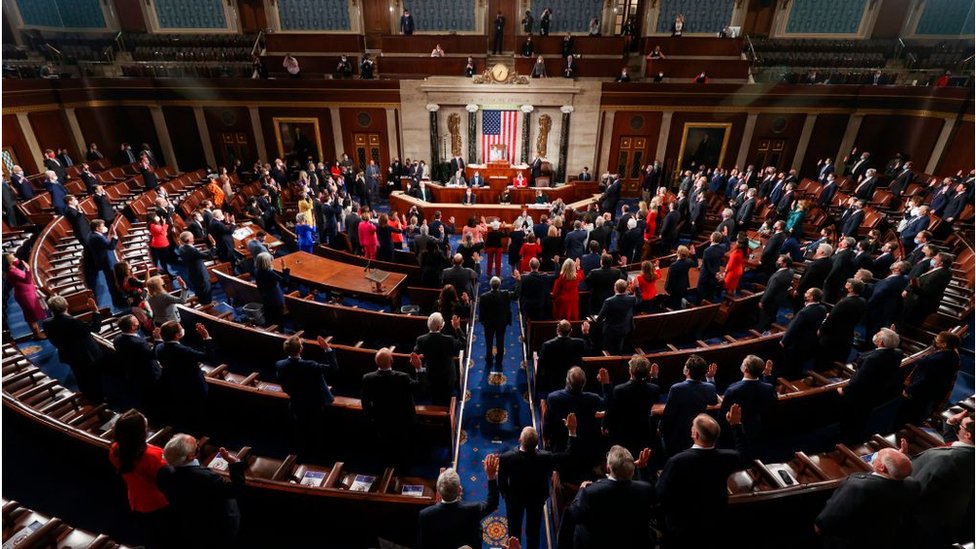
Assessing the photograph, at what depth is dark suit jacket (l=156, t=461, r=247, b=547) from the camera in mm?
2439

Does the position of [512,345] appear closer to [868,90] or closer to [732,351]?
[732,351]

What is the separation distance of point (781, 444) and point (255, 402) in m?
5.13

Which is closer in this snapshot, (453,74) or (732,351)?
(732,351)

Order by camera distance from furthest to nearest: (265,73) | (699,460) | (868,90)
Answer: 1. (265,73)
2. (868,90)
3. (699,460)

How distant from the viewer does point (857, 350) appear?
603 cm

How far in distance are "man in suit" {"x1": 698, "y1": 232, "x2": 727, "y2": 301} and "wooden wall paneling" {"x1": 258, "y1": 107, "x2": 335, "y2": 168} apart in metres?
12.9

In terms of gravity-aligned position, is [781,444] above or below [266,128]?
below

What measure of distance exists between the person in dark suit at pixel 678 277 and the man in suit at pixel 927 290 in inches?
104

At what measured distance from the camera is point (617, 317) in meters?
4.96

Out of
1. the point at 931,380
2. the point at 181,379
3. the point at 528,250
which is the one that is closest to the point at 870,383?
the point at 931,380

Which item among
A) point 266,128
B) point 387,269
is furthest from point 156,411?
point 266,128

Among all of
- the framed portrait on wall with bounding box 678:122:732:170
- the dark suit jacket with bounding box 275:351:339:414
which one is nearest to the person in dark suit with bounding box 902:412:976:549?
the dark suit jacket with bounding box 275:351:339:414

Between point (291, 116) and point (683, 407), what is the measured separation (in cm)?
1552

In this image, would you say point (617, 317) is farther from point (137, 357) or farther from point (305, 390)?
point (137, 357)
